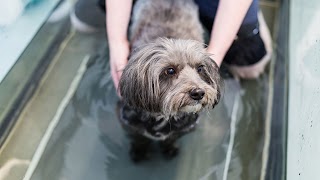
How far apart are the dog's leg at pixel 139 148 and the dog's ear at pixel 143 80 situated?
1.74 ft

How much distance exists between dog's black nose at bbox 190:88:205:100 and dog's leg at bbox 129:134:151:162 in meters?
0.67

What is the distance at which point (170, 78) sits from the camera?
Result: 1875 mm

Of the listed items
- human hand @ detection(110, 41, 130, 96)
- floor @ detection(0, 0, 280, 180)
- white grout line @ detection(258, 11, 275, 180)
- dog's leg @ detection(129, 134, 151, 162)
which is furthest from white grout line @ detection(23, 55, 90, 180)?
white grout line @ detection(258, 11, 275, 180)

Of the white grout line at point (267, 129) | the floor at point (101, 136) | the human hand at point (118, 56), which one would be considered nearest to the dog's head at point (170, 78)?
the human hand at point (118, 56)

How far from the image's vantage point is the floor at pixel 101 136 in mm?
2365

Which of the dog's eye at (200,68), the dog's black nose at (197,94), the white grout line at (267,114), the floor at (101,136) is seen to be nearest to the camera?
the dog's black nose at (197,94)

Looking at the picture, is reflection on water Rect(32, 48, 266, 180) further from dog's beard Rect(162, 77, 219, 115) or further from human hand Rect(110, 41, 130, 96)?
dog's beard Rect(162, 77, 219, 115)

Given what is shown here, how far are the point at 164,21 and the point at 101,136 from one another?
0.76m

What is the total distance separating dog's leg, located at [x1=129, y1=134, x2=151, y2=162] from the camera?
2400mm

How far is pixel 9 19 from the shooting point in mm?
2445

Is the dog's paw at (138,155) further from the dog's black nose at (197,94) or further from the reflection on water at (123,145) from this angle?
the dog's black nose at (197,94)

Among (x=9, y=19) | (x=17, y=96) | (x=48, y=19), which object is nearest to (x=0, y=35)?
(x=9, y=19)

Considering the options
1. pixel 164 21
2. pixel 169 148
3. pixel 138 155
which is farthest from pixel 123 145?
pixel 164 21

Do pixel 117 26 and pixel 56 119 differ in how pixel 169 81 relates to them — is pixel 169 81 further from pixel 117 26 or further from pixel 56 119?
pixel 56 119
